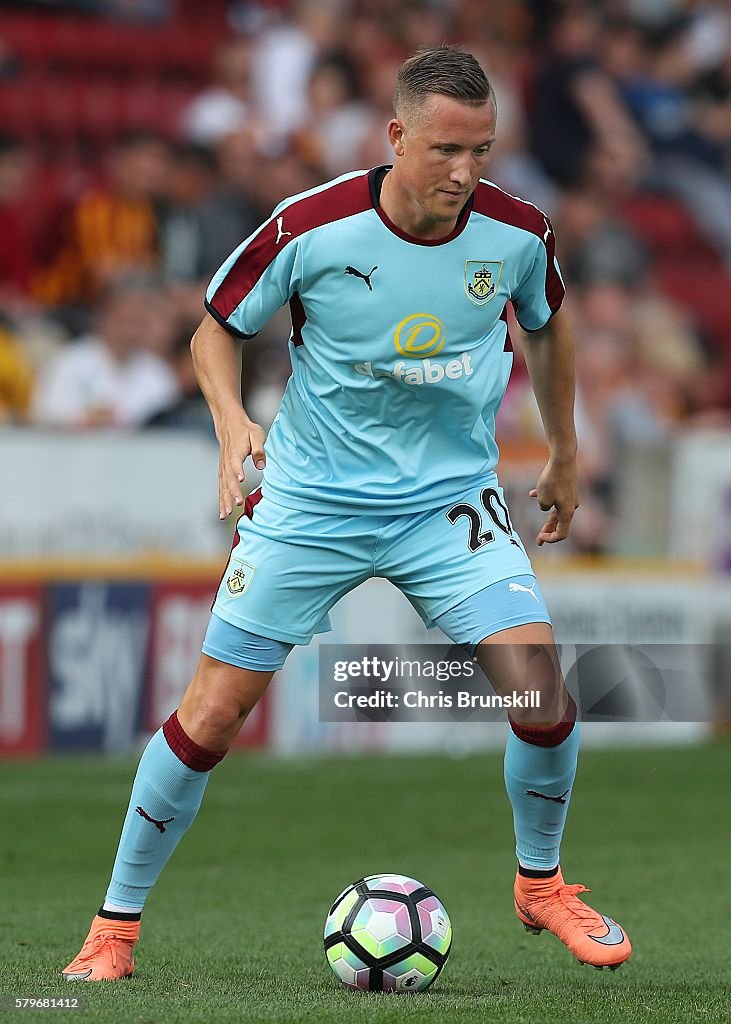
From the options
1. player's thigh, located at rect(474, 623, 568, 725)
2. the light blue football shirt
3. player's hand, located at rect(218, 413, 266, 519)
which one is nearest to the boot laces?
player's thigh, located at rect(474, 623, 568, 725)

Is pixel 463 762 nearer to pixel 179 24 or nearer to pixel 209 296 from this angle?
pixel 209 296

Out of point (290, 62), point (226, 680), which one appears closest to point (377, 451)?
point (226, 680)

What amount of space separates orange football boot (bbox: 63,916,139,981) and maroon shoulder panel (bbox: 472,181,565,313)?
2.07 metres

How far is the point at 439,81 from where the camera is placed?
184 inches

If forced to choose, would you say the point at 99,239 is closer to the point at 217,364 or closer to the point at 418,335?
the point at 217,364

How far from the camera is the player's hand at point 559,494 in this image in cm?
527

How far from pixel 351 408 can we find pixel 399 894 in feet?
4.45

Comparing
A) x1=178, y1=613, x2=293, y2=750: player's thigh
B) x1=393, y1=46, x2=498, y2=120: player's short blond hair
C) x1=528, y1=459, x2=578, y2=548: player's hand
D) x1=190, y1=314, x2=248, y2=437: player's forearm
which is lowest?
x1=178, y1=613, x2=293, y2=750: player's thigh

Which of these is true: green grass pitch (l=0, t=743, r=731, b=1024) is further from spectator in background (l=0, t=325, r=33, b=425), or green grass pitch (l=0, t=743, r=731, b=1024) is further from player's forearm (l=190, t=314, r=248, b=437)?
spectator in background (l=0, t=325, r=33, b=425)

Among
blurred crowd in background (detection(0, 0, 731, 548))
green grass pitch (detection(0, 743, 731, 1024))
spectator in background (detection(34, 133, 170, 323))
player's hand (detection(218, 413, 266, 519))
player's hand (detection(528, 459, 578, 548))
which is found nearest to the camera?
player's hand (detection(218, 413, 266, 519))

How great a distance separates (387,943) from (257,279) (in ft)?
5.88

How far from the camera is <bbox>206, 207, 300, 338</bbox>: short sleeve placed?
15.8 feet

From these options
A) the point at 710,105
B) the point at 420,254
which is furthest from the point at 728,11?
the point at 420,254

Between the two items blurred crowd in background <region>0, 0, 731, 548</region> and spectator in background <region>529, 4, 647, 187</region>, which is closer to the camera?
blurred crowd in background <region>0, 0, 731, 548</region>
